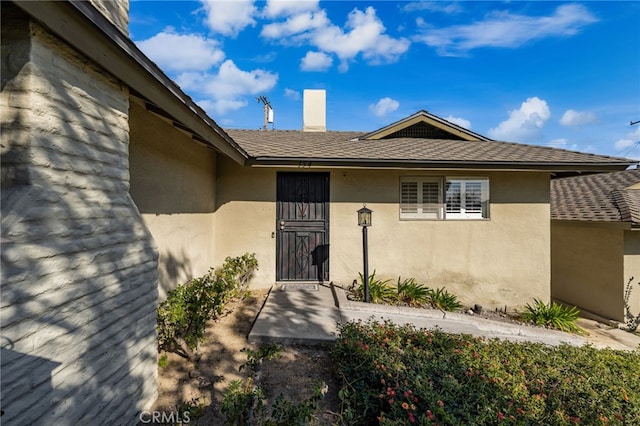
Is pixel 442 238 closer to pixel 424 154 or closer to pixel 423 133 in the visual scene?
pixel 424 154

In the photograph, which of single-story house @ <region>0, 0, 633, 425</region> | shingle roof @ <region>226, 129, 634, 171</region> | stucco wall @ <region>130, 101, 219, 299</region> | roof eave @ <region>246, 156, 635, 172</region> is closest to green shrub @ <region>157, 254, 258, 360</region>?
single-story house @ <region>0, 0, 633, 425</region>

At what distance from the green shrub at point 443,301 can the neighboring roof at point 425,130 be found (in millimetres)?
4389

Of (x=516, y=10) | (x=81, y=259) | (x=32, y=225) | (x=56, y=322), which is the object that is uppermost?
(x=516, y=10)

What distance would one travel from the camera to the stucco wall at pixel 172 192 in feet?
10.8

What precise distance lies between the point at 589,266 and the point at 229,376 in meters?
10.2

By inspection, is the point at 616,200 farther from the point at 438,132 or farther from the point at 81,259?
the point at 81,259

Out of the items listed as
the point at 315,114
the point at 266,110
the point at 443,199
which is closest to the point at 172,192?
the point at 443,199

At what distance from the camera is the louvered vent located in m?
7.75

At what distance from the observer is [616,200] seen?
8.06 metres

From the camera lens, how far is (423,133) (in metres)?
7.86

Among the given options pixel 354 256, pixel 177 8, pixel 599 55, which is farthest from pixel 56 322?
pixel 599 55

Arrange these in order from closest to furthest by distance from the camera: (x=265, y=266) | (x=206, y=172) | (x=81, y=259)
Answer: (x=81, y=259), (x=206, y=172), (x=265, y=266)

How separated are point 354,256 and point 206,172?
377 cm

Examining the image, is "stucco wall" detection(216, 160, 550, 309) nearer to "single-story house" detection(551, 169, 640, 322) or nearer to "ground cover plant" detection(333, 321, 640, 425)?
"ground cover plant" detection(333, 321, 640, 425)
